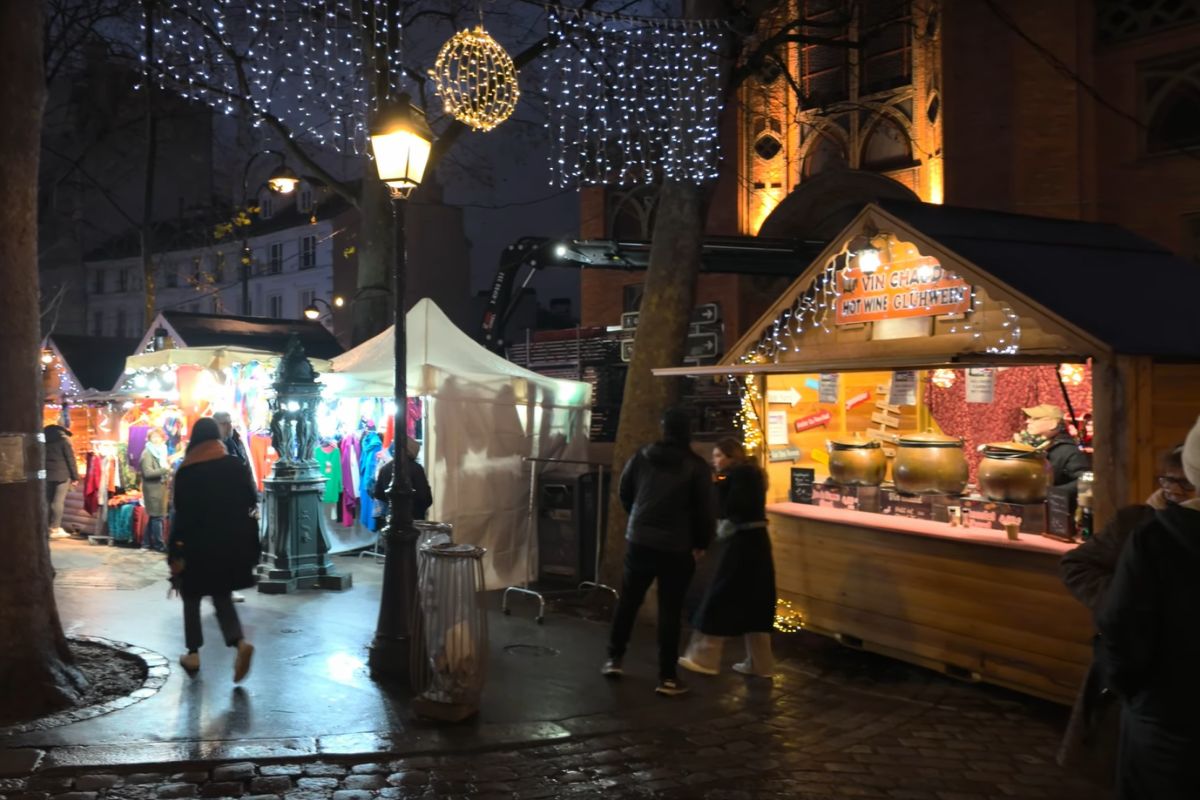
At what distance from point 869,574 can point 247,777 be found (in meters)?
5.06

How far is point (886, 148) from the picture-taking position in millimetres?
19422

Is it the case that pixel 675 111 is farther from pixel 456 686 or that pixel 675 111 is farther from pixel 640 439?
pixel 456 686

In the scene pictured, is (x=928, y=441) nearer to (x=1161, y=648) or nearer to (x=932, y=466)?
(x=932, y=466)

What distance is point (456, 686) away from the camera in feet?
21.7

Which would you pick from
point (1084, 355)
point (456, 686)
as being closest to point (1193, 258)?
point (1084, 355)

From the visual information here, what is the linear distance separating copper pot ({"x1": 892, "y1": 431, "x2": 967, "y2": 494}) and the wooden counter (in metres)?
0.33

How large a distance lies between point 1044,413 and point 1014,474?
4.27ft

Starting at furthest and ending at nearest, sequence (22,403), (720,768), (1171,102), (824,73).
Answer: (824,73), (1171,102), (22,403), (720,768)

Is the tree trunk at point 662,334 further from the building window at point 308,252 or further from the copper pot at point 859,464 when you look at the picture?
the building window at point 308,252

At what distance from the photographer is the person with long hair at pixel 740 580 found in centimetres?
775

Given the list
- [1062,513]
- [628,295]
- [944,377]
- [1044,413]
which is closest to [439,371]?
[944,377]

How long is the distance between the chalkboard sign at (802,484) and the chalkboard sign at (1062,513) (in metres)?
2.61

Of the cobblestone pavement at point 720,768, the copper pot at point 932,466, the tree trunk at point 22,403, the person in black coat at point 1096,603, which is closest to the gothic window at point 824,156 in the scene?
the copper pot at point 932,466

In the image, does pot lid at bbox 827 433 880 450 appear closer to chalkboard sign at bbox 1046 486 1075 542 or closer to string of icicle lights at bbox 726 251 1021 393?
string of icicle lights at bbox 726 251 1021 393
